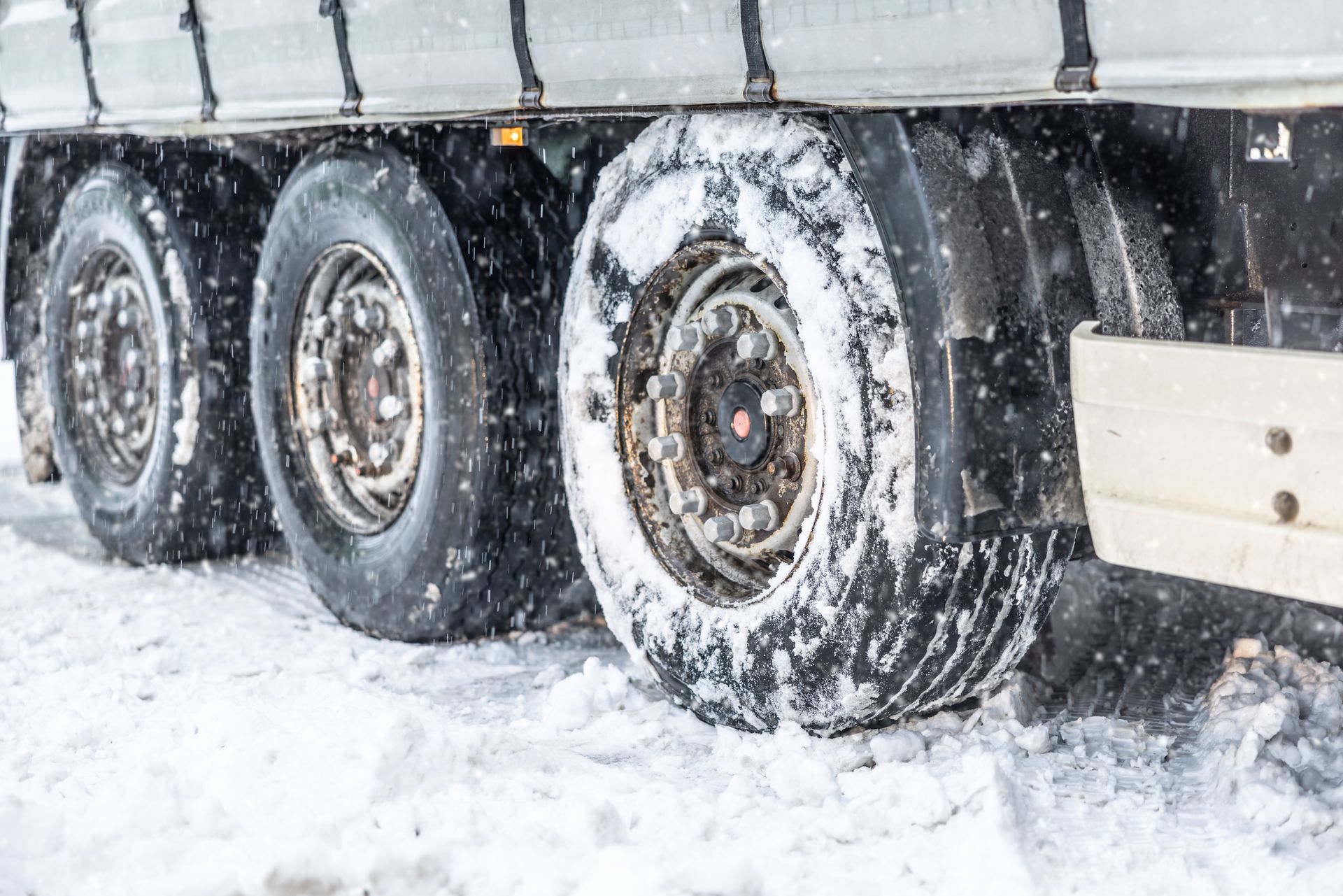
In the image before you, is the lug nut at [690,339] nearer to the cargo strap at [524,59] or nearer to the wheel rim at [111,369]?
the cargo strap at [524,59]

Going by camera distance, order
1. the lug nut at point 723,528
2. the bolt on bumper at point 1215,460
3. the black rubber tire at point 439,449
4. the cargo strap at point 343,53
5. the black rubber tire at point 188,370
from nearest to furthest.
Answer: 1. the bolt on bumper at point 1215,460
2. the lug nut at point 723,528
3. the cargo strap at point 343,53
4. the black rubber tire at point 439,449
5. the black rubber tire at point 188,370

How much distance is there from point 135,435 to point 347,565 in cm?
174

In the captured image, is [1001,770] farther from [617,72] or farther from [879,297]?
[617,72]

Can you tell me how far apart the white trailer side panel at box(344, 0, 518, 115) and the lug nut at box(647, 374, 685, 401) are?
67 cm

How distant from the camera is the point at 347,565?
13.8ft

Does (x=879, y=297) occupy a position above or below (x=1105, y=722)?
above

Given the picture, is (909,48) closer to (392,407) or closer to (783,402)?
(783,402)

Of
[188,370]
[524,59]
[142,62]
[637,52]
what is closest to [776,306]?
[637,52]

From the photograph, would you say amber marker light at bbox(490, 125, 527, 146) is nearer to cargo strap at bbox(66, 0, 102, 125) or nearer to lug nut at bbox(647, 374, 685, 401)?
lug nut at bbox(647, 374, 685, 401)

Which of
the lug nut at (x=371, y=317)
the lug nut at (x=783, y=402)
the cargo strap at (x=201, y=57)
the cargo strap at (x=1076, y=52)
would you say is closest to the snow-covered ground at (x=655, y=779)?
the lug nut at (x=783, y=402)

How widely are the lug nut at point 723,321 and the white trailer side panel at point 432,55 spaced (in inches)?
24.6

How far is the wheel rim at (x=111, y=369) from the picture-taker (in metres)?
5.41


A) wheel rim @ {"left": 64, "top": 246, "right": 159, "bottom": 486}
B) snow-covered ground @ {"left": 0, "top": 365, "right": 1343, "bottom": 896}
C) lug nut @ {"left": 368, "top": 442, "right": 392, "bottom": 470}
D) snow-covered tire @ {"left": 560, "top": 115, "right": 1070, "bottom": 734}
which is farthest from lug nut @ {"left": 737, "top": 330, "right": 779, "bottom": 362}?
wheel rim @ {"left": 64, "top": 246, "right": 159, "bottom": 486}

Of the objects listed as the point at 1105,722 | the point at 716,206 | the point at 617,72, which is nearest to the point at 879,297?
the point at 716,206
